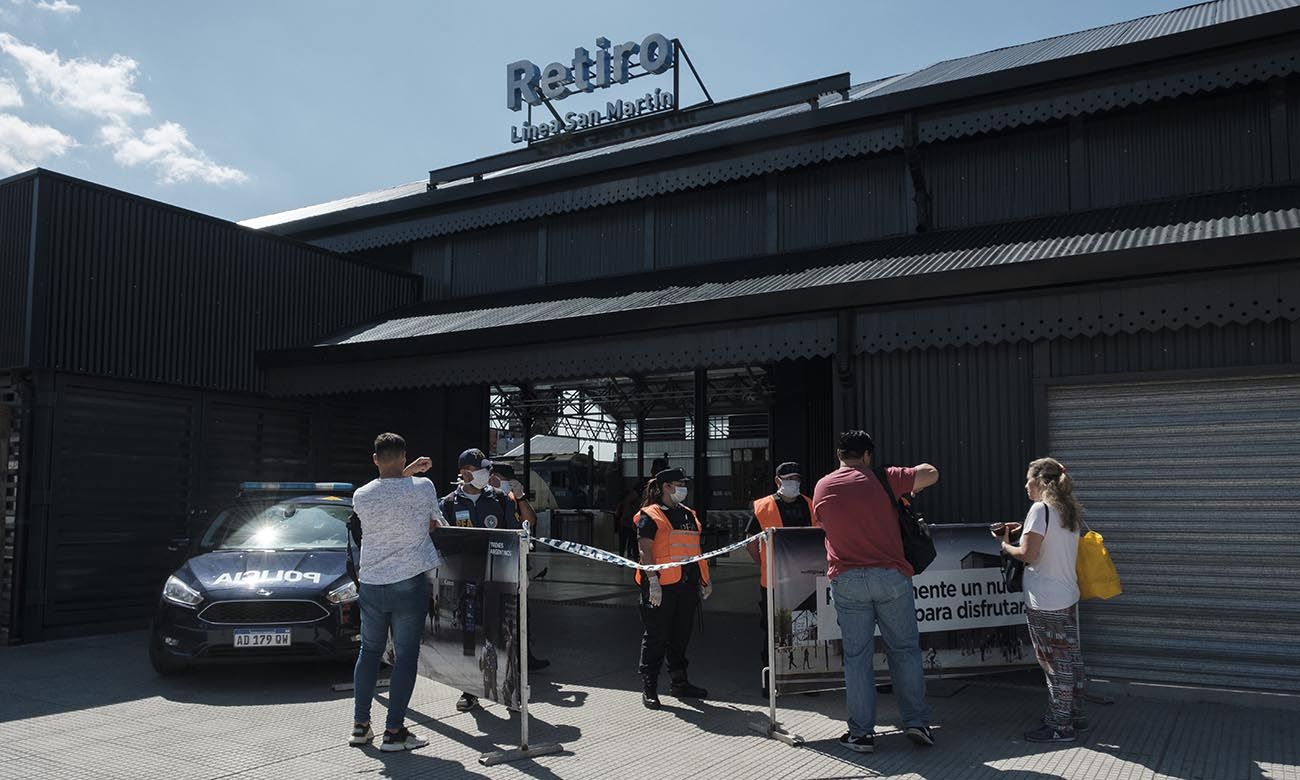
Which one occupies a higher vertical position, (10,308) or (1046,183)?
(1046,183)

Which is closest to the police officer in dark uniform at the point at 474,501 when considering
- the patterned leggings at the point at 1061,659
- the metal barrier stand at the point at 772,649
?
the metal barrier stand at the point at 772,649

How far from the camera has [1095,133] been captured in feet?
30.7

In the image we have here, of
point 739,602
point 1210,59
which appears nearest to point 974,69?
point 1210,59

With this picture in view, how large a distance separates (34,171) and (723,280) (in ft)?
24.4

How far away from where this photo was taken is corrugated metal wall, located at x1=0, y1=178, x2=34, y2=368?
971 cm

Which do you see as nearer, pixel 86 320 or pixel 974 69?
pixel 86 320

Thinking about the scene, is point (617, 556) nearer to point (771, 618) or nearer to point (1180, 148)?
point (771, 618)

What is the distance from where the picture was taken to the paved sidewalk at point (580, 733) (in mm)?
5266

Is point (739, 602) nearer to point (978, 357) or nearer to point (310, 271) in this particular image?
point (978, 357)

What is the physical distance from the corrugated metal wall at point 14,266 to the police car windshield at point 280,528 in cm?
298

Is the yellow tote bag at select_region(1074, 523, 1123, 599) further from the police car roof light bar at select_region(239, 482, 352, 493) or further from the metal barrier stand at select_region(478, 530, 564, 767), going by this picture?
the police car roof light bar at select_region(239, 482, 352, 493)

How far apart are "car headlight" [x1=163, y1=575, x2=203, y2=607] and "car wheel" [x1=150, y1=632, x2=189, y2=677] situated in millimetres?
343

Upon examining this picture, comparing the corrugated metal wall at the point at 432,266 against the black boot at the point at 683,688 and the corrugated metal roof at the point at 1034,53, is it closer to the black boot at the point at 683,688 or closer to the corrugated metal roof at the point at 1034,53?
the corrugated metal roof at the point at 1034,53

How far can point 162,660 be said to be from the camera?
7.60 meters
